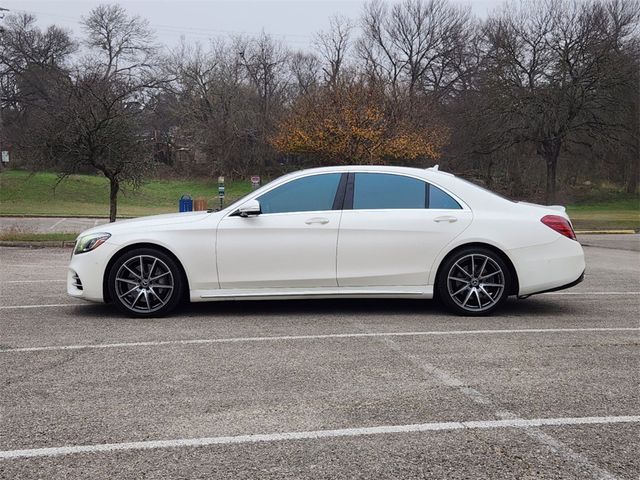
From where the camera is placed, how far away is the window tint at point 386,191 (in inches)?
271

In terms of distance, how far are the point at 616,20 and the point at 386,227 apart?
36830mm

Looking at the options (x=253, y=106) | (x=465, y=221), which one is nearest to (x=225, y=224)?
(x=465, y=221)

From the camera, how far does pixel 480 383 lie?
445 centimetres

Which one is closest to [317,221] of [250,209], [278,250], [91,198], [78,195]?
[278,250]

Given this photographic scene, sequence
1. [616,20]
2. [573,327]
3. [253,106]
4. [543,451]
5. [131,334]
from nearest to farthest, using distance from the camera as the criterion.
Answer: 1. [543,451]
2. [131,334]
3. [573,327]
4. [616,20]
5. [253,106]

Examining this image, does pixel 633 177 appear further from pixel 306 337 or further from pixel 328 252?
pixel 306 337

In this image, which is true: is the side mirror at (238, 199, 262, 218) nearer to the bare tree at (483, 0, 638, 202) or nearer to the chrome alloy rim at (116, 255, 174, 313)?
the chrome alloy rim at (116, 255, 174, 313)

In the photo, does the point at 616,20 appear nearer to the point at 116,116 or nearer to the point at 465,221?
the point at 116,116

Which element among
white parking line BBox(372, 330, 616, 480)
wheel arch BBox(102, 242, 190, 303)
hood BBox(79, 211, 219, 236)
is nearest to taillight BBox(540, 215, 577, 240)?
→ white parking line BBox(372, 330, 616, 480)

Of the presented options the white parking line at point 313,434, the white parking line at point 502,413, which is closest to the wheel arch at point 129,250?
the white parking line at point 502,413

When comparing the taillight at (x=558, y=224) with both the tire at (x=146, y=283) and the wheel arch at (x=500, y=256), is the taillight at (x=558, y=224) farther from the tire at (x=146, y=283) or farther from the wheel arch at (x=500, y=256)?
the tire at (x=146, y=283)

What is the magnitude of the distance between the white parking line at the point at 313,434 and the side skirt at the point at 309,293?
306 cm

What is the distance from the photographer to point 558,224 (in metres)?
6.88

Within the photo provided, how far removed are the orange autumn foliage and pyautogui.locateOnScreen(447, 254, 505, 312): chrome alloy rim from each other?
2259cm
